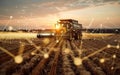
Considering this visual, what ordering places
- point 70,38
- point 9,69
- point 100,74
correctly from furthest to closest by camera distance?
point 70,38 < point 9,69 < point 100,74

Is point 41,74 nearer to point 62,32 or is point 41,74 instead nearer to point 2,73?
point 2,73

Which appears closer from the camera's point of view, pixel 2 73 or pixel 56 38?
pixel 2 73

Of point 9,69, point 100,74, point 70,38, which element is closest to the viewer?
point 100,74

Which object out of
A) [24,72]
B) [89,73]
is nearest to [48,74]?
[24,72]

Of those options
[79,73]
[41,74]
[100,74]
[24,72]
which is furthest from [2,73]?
[100,74]

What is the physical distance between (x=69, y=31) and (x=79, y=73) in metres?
31.8

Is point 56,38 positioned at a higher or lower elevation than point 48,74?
lower

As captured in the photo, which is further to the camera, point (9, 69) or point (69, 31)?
point (69, 31)

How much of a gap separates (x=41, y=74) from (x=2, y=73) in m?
1.51

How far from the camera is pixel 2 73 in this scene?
903 centimetres

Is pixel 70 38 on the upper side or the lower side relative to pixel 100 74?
lower

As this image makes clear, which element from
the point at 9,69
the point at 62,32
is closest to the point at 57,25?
the point at 62,32

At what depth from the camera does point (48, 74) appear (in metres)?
9.06

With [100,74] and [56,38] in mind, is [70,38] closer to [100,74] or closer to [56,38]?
[56,38]
